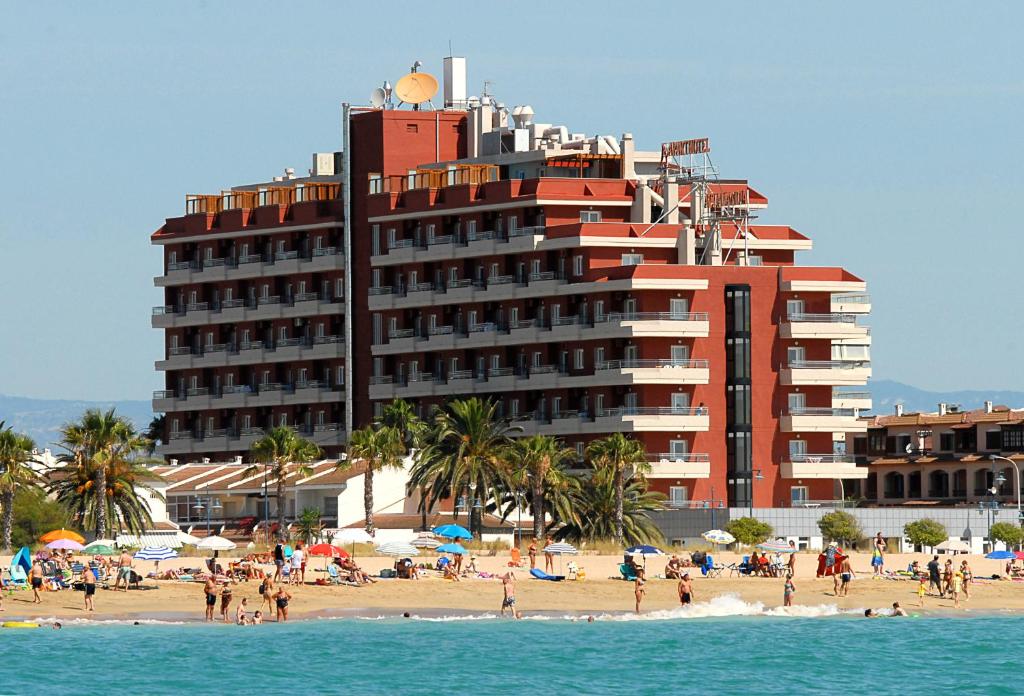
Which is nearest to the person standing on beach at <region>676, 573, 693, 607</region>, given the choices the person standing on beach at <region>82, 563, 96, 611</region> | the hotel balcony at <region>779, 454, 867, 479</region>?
the person standing on beach at <region>82, 563, 96, 611</region>

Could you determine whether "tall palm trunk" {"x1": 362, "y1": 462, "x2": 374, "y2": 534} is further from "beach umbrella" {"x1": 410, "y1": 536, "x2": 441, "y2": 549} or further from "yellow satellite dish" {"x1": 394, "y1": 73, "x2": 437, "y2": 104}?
"yellow satellite dish" {"x1": 394, "y1": 73, "x2": 437, "y2": 104}

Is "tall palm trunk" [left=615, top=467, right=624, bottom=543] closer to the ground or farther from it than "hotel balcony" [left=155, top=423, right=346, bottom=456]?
closer to the ground

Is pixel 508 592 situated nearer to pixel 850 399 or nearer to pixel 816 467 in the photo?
pixel 816 467

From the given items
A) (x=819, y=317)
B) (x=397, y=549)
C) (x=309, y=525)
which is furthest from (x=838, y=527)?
(x=397, y=549)

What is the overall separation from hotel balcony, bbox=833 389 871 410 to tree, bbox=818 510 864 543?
1572 cm

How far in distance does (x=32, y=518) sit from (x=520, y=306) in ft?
119

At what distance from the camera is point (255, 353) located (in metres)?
174

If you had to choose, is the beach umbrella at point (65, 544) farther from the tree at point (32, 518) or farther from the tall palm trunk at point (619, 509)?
the tall palm trunk at point (619, 509)

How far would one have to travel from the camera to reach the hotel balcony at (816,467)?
15562 centimetres

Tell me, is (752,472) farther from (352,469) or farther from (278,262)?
(278,262)

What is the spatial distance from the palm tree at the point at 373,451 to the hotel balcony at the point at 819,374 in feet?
81.2

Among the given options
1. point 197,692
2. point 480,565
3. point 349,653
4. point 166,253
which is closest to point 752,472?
point 480,565

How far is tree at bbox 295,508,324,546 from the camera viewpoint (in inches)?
5605

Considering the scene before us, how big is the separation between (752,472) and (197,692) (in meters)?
71.9
